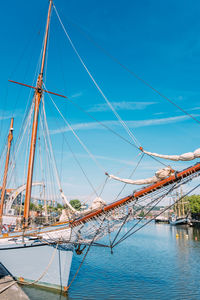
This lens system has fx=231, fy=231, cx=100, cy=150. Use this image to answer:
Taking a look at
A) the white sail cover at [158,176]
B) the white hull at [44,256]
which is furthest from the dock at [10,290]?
the white sail cover at [158,176]

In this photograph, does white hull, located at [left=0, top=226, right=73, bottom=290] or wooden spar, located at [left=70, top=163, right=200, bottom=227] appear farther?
white hull, located at [left=0, top=226, right=73, bottom=290]

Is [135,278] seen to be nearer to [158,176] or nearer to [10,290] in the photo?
[10,290]

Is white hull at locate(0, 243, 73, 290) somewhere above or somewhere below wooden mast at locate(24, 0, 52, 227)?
below

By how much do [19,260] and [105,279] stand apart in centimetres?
672

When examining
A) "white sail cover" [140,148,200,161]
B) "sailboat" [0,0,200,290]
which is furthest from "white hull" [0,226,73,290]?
"white sail cover" [140,148,200,161]

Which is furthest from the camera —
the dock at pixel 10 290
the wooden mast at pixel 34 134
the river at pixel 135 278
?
the wooden mast at pixel 34 134

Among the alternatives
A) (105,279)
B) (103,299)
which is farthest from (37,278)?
(105,279)

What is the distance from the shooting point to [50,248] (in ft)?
45.6

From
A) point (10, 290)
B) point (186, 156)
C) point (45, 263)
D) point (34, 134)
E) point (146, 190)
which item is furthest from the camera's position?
point (34, 134)

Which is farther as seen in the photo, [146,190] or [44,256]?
[44,256]

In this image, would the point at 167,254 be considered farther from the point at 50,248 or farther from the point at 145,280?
the point at 50,248

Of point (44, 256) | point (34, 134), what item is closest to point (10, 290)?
point (44, 256)

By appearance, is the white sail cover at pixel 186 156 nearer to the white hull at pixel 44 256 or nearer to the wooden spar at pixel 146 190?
the wooden spar at pixel 146 190

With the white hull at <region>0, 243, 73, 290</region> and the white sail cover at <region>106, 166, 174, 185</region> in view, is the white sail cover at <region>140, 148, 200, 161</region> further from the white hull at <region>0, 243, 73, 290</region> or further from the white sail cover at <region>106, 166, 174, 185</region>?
the white hull at <region>0, 243, 73, 290</region>
